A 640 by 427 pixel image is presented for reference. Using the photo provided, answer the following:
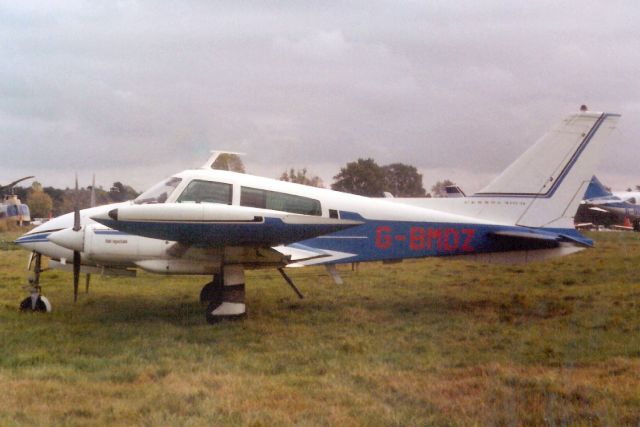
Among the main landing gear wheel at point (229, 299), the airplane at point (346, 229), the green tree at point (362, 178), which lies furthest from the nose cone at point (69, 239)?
the green tree at point (362, 178)

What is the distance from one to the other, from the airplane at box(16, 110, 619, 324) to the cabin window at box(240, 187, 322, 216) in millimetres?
16

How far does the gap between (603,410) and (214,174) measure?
6393 millimetres

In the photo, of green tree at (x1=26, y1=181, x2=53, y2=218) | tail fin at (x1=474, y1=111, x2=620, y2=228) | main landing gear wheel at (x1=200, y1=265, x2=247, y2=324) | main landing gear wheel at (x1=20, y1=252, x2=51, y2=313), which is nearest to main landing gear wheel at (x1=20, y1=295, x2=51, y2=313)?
main landing gear wheel at (x1=20, y1=252, x2=51, y2=313)

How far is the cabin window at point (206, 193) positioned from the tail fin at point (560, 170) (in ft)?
16.1

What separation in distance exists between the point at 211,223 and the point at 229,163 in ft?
9.97

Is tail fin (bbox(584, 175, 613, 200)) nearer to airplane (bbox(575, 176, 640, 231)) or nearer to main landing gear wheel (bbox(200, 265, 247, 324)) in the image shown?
airplane (bbox(575, 176, 640, 231))

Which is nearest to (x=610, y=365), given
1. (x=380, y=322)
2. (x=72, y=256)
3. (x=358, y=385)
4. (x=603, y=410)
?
(x=603, y=410)

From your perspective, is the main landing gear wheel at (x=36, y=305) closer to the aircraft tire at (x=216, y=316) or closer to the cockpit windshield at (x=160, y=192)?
the cockpit windshield at (x=160, y=192)

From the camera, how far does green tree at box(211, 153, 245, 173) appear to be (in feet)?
33.8

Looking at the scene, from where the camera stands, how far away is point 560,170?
10.2m

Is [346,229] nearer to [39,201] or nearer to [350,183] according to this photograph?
[350,183]

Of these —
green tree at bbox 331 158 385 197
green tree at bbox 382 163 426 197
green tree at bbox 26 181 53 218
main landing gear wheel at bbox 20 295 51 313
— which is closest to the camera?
main landing gear wheel at bbox 20 295 51 313

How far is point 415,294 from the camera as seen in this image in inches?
466

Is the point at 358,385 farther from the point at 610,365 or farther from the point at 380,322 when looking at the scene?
the point at 380,322
